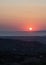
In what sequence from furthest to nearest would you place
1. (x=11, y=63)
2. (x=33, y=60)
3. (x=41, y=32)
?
(x=41, y=32) → (x=33, y=60) → (x=11, y=63)

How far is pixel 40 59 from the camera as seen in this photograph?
6340 mm

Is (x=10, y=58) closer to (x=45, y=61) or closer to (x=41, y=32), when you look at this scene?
(x=45, y=61)

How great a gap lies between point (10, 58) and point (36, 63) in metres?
1.03

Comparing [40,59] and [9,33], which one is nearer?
[40,59]

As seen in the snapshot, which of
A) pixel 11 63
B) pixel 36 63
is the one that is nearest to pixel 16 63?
pixel 11 63

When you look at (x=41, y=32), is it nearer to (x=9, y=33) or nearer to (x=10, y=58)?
(x=9, y=33)

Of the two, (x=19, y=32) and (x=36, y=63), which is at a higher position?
(x=19, y=32)

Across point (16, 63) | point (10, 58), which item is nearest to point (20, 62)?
point (16, 63)

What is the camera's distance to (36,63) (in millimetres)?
Result: 5824

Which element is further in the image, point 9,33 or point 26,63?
point 9,33

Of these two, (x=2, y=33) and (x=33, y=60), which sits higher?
(x=2, y=33)

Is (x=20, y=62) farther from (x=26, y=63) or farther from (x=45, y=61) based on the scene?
(x=45, y=61)

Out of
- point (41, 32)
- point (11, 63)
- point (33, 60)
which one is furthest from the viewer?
point (41, 32)

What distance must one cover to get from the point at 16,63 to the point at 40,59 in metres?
0.97
